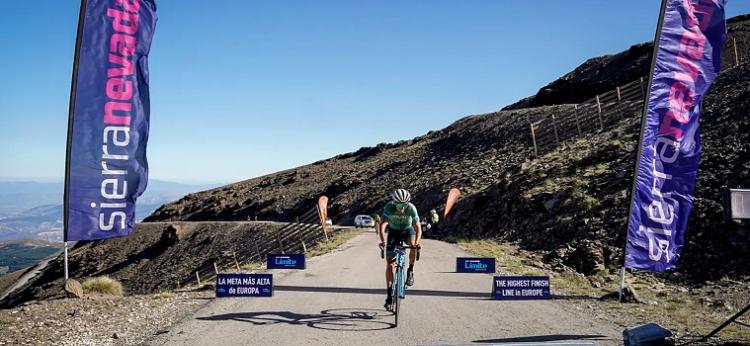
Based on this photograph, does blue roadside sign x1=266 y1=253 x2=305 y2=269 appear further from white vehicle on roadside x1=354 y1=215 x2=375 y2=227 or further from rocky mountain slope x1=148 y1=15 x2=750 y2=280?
white vehicle on roadside x1=354 y1=215 x2=375 y2=227

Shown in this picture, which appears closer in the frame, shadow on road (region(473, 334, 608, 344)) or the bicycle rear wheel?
shadow on road (region(473, 334, 608, 344))

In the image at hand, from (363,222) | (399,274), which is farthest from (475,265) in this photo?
(363,222)

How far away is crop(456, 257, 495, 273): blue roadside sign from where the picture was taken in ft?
44.3

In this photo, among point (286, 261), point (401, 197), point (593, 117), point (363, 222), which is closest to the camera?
point (401, 197)

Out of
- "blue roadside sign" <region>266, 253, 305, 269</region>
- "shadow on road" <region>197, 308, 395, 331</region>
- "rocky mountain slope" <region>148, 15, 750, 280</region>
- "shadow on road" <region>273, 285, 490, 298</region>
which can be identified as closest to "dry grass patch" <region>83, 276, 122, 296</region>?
"shadow on road" <region>273, 285, 490, 298</region>

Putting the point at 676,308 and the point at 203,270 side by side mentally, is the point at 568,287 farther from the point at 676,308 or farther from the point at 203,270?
the point at 203,270

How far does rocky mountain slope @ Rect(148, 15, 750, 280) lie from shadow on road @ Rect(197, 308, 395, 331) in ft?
28.9

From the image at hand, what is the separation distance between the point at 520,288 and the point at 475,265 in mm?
3170

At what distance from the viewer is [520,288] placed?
409 inches

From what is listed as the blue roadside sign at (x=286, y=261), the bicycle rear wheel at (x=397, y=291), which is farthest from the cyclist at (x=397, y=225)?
the blue roadside sign at (x=286, y=261)

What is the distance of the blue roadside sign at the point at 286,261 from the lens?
13570mm

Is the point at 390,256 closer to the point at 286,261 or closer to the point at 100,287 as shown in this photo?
the point at 286,261

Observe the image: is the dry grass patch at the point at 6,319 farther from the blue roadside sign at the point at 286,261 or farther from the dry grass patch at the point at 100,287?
the blue roadside sign at the point at 286,261

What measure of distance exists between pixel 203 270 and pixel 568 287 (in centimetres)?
3615
